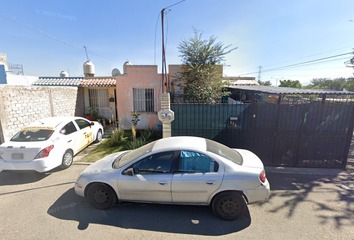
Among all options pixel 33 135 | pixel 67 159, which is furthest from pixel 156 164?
pixel 33 135

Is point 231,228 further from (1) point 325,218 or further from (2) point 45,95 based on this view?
(2) point 45,95

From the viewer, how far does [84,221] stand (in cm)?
311

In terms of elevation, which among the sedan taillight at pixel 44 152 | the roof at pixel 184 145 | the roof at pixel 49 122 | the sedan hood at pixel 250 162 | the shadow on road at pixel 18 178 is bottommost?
the shadow on road at pixel 18 178

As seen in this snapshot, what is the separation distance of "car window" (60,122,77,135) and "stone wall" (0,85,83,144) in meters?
2.72

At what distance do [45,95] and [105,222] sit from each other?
25.7 feet

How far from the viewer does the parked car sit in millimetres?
3018

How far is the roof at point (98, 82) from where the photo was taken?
10.3 m

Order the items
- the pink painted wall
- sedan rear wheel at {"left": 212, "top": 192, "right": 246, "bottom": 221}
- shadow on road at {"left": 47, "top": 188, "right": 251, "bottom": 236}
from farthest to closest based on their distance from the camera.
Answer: the pink painted wall, sedan rear wheel at {"left": 212, "top": 192, "right": 246, "bottom": 221}, shadow on road at {"left": 47, "top": 188, "right": 251, "bottom": 236}

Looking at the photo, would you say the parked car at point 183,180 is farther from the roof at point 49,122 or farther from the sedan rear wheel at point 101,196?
the roof at point 49,122

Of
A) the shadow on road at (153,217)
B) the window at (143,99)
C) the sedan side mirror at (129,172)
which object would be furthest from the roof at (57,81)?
the sedan side mirror at (129,172)

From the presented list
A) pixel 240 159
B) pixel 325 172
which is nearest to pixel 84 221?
pixel 240 159

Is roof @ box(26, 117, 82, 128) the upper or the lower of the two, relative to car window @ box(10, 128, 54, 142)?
upper

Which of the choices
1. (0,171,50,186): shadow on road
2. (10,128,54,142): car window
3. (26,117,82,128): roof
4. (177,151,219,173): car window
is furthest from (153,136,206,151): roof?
(26,117,82,128): roof

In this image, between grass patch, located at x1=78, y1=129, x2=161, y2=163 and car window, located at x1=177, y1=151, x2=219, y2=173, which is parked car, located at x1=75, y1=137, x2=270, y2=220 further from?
grass patch, located at x1=78, y1=129, x2=161, y2=163
